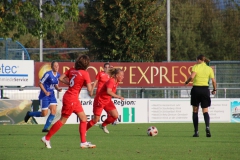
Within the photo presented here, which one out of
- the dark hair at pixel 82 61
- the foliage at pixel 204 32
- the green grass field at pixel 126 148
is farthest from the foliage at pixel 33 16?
the foliage at pixel 204 32

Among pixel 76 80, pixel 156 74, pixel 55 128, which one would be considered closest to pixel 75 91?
pixel 76 80

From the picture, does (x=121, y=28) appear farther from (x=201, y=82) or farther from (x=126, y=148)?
(x=126, y=148)

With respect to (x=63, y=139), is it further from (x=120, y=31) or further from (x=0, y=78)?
(x=120, y=31)

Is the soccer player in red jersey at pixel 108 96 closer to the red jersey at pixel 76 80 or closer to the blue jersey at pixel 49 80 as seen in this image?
the red jersey at pixel 76 80

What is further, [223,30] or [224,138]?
[223,30]

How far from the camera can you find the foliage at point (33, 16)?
22.6 m

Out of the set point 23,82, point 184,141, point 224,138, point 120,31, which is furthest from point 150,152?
point 120,31

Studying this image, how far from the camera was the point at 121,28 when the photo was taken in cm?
3219

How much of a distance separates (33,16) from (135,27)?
31.7 ft

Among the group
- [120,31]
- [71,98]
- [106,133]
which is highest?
[120,31]

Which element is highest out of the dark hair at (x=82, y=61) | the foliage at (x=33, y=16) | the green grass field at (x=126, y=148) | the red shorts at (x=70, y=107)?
the foliage at (x=33, y=16)

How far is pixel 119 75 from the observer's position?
50.7 feet

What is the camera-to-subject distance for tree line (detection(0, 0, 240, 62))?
23906 millimetres

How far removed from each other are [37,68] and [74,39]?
115 feet
